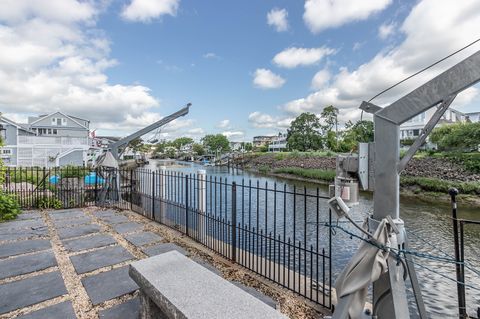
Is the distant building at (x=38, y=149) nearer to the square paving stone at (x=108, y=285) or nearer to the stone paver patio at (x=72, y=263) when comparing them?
the stone paver patio at (x=72, y=263)

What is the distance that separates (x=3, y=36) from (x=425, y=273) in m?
13.8

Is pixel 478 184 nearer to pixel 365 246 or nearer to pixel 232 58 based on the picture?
pixel 232 58

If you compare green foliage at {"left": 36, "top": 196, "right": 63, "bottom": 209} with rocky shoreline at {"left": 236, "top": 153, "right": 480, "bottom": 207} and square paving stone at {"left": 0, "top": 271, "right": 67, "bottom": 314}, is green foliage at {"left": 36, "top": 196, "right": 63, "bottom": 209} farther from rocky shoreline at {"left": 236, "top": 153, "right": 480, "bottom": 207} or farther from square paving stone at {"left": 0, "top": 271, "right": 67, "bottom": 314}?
rocky shoreline at {"left": 236, "top": 153, "right": 480, "bottom": 207}

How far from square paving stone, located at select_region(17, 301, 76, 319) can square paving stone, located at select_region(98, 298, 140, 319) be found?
27 cm

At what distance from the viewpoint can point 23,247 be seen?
403cm

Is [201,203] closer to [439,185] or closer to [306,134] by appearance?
[439,185]

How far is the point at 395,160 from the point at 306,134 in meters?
44.2

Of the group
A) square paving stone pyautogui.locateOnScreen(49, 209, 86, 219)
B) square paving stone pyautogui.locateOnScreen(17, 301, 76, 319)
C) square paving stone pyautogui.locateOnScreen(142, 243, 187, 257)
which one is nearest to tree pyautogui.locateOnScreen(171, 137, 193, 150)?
square paving stone pyautogui.locateOnScreen(49, 209, 86, 219)

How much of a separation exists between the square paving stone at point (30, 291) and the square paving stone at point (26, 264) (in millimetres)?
284

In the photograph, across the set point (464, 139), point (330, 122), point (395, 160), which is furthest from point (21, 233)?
point (330, 122)

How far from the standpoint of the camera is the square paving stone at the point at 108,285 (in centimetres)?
270

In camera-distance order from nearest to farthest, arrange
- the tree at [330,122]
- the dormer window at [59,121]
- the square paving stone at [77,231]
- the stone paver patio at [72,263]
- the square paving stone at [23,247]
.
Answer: the stone paver patio at [72,263] < the square paving stone at [23,247] < the square paving stone at [77,231] < the dormer window at [59,121] < the tree at [330,122]

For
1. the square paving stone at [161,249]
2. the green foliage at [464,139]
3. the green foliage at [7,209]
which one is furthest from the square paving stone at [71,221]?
the green foliage at [464,139]

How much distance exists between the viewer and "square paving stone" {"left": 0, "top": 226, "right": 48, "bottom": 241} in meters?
4.48
